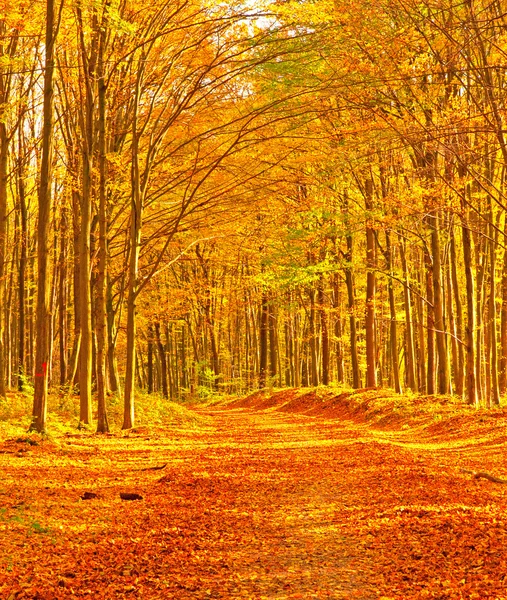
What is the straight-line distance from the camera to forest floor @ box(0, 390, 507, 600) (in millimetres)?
4605

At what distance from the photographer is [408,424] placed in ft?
54.3

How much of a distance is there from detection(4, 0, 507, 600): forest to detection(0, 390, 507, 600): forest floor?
3 cm

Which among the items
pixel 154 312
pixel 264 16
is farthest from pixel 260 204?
pixel 154 312

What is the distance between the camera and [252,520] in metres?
6.65

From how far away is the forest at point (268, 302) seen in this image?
207 inches

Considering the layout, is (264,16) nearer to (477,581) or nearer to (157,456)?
(157,456)

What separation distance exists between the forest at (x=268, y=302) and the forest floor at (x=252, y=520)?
0.03 m

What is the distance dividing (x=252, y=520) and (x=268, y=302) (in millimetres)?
23007

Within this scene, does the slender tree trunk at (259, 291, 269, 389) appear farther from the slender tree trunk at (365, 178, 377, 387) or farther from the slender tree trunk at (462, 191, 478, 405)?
the slender tree trunk at (462, 191, 478, 405)

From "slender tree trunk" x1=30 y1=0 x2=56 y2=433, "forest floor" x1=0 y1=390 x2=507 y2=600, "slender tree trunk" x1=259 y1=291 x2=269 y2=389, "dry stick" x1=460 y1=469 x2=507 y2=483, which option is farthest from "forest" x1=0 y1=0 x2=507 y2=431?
"slender tree trunk" x1=259 y1=291 x2=269 y2=389

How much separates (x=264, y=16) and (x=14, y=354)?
3426 cm

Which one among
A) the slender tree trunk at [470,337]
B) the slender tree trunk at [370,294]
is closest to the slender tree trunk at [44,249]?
the slender tree trunk at [470,337]

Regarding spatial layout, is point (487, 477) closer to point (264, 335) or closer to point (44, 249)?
point (44, 249)

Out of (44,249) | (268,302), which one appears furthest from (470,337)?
(268,302)
